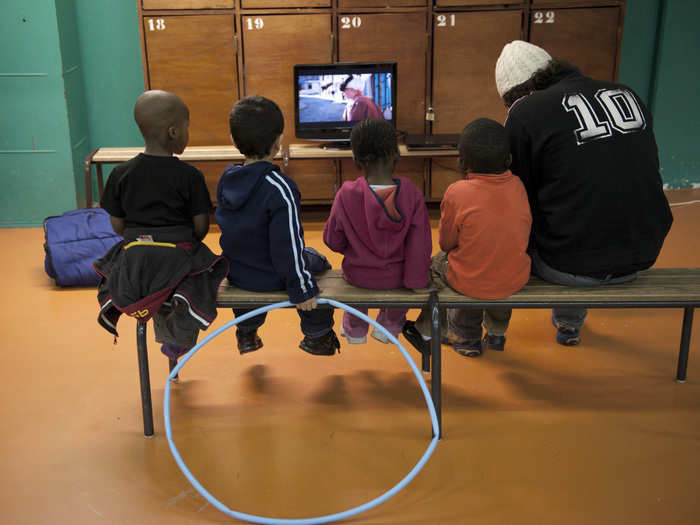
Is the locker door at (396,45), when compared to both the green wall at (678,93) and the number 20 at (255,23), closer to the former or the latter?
the number 20 at (255,23)

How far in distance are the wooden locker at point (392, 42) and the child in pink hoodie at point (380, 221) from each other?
3.24m

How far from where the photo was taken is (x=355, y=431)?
8.28 feet

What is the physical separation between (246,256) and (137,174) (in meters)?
0.49

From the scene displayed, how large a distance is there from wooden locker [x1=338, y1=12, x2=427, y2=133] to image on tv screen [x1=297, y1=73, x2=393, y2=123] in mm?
231

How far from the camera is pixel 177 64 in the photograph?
543cm

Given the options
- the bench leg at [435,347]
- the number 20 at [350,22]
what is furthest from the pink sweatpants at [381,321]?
the number 20 at [350,22]

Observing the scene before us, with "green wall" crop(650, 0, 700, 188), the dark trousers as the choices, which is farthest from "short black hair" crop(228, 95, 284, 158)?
"green wall" crop(650, 0, 700, 188)

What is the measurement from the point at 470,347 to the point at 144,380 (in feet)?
4.92

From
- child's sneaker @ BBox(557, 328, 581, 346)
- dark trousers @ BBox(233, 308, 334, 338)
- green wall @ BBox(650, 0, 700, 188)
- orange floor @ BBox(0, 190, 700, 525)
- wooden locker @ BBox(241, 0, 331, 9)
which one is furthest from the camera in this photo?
green wall @ BBox(650, 0, 700, 188)

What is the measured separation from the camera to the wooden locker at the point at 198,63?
5.35 meters

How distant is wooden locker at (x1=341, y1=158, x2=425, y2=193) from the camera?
5617 millimetres

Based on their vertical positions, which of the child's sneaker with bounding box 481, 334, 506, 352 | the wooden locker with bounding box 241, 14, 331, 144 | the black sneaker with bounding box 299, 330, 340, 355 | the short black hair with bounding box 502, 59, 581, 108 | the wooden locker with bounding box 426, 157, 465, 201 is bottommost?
the child's sneaker with bounding box 481, 334, 506, 352

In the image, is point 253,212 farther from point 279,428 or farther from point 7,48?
point 7,48

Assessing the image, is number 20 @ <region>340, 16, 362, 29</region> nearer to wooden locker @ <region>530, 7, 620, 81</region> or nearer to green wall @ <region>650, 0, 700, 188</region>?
wooden locker @ <region>530, 7, 620, 81</region>
